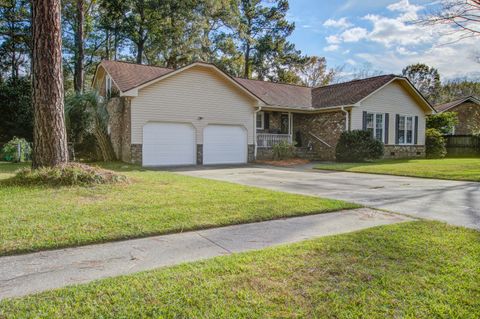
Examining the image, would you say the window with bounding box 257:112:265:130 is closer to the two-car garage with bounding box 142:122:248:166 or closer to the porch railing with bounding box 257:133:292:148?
the porch railing with bounding box 257:133:292:148

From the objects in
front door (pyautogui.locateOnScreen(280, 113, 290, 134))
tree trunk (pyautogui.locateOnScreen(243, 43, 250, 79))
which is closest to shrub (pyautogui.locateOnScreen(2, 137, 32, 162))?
front door (pyautogui.locateOnScreen(280, 113, 290, 134))

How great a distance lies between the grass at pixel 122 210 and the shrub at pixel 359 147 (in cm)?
1119

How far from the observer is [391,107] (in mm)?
20391

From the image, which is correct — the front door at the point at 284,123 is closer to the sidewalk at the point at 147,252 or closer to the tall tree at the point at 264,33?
the tall tree at the point at 264,33

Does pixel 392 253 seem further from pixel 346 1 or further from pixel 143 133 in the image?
pixel 346 1

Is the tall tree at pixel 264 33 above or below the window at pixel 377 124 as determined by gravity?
above

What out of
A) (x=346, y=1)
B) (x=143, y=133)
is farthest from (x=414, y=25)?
(x=143, y=133)

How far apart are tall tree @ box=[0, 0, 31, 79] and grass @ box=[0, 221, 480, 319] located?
28.3 meters

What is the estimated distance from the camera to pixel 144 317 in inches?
95.8

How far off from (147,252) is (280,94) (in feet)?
60.7

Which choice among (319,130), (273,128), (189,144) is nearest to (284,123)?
(273,128)

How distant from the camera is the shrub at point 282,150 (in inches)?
741

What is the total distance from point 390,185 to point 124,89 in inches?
438

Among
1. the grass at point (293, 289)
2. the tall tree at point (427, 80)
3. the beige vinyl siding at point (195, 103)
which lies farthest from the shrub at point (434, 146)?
the tall tree at point (427, 80)
